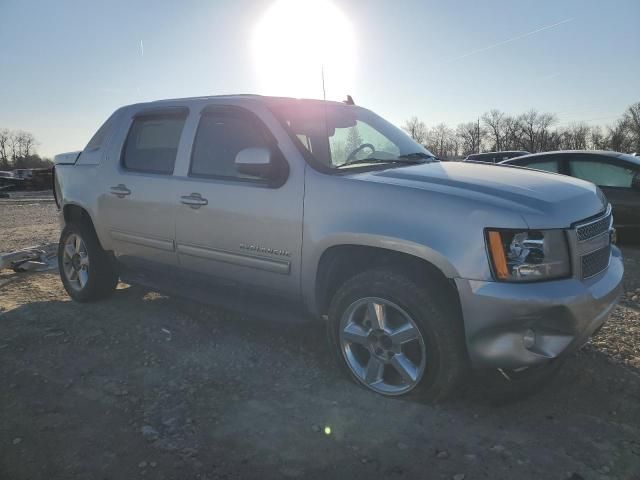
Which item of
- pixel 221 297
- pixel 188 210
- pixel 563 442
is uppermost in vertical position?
pixel 188 210

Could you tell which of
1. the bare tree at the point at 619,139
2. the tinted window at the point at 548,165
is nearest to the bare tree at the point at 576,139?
the bare tree at the point at 619,139

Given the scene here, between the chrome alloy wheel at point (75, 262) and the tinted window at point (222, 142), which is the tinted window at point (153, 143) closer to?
the tinted window at point (222, 142)

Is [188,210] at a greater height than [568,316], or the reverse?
[188,210]

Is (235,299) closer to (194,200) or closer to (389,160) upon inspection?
(194,200)

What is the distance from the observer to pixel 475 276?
247cm

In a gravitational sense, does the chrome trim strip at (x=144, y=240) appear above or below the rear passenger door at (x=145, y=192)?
below

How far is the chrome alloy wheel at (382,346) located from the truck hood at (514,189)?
2.44 ft

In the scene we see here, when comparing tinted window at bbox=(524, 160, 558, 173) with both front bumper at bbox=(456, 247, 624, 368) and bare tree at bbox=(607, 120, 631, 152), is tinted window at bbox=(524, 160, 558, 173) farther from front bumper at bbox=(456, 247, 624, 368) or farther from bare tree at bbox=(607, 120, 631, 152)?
bare tree at bbox=(607, 120, 631, 152)

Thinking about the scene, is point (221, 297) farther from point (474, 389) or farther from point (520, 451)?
point (520, 451)

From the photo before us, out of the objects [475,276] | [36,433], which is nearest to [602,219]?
[475,276]

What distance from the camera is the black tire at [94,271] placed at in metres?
4.77

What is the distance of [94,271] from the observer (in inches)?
188

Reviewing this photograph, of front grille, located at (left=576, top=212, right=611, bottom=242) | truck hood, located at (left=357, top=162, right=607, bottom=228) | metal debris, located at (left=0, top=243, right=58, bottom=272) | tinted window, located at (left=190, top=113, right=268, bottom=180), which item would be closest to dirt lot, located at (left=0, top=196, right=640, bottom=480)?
front grille, located at (left=576, top=212, right=611, bottom=242)

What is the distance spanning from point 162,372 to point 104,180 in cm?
210
